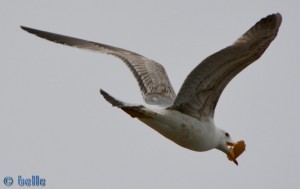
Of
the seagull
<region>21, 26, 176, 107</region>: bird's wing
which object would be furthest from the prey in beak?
<region>21, 26, 176, 107</region>: bird's wing

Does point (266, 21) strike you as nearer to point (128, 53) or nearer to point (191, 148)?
point (191, 148)

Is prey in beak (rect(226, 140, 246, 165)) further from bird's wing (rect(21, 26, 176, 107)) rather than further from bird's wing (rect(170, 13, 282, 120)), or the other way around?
bird's wing (rect(21, 26, 176, 107))

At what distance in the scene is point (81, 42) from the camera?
13.5 meters

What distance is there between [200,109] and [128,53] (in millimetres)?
2749

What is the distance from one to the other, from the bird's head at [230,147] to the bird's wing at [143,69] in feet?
3.11

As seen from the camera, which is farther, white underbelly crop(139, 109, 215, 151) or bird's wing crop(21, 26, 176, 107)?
bird's wing crop(21, 26, 176, 107)

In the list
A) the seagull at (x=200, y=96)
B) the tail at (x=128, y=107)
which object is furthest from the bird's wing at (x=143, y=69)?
the tail at (x=128, y=107)

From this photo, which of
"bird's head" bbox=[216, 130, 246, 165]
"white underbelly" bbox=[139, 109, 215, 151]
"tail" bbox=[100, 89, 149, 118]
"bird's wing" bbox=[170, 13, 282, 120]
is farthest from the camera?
"bird's head" bbox=[216, 130, 246, 165]

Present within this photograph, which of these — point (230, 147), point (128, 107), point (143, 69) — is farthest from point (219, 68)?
point (143, 69)

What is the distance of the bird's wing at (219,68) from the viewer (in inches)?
396

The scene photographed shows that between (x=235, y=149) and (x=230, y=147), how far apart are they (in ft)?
0.26

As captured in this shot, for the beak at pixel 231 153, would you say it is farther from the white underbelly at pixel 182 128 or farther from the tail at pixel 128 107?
the tail at pixel 128 107

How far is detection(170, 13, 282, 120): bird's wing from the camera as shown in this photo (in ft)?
33.0

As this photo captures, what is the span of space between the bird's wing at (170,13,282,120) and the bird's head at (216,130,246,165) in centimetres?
73
